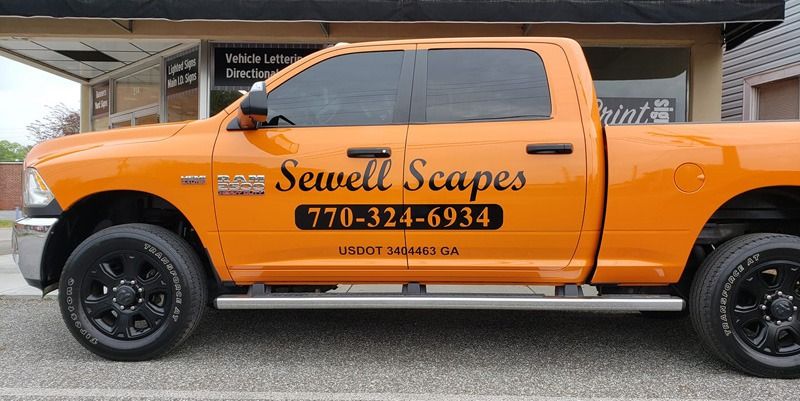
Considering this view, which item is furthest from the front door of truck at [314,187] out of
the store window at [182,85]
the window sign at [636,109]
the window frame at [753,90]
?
the window frame at [753,90]

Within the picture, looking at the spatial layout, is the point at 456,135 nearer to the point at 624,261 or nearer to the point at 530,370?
the point at 624,261

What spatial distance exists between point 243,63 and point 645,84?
5.89 metres

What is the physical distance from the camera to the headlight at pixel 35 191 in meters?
3.43

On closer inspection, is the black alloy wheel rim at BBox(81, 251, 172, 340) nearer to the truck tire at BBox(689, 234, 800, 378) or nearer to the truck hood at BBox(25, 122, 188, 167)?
the truck hood at BBox(25, 122, 188, 167)

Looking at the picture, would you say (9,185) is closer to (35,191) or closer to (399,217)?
(35,191)

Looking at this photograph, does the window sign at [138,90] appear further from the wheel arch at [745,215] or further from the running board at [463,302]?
the wheel arch at [745,215]

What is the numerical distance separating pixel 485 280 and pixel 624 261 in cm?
85

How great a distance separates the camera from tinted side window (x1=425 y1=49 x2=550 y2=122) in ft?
11.1

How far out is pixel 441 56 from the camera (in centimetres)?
352

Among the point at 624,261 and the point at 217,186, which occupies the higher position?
the point at 217,186

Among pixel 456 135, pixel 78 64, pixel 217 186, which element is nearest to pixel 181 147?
pixel 217 186

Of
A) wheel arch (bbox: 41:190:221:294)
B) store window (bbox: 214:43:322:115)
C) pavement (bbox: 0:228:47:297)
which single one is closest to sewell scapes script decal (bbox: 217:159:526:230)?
wheel arch (bbox: 41:190:221:294)

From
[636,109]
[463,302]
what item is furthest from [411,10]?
[463,302]

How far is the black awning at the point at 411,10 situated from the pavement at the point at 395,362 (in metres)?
3.60
